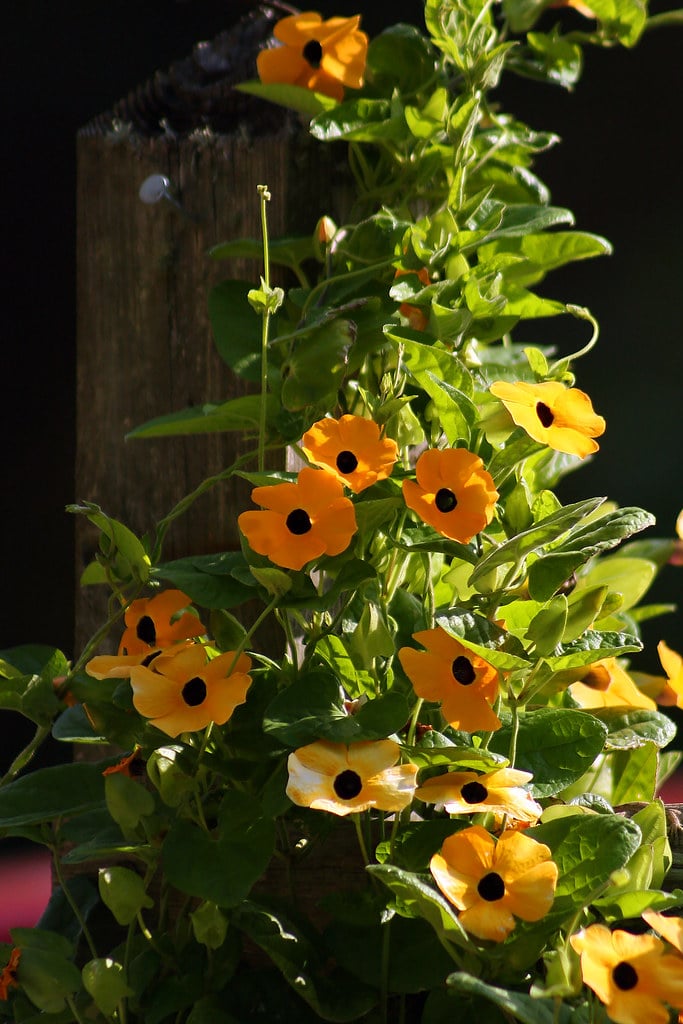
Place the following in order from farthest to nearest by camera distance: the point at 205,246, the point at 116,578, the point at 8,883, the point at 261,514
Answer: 1. the point at 8,883
2. the point at 205,246
3. the point at 116,578
4. the point at 261,514

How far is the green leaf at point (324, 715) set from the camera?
646 millimetres

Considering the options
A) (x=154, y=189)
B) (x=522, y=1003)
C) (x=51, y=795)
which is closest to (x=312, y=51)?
(x=154, y=189)

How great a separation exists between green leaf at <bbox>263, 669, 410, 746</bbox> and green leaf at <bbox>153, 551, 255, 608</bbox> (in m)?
0.07

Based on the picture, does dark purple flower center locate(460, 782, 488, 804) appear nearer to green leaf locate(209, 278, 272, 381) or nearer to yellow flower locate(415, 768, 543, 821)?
yellow flower locate(415, 768, 543, 821)

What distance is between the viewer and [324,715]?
2.18 feet

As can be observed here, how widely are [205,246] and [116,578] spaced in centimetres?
33

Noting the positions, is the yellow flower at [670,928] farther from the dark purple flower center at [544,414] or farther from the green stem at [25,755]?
the green stem at [25,755]

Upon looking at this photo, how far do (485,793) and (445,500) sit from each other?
0.18 m

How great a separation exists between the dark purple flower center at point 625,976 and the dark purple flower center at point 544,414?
32cm

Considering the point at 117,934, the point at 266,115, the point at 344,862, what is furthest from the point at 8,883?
the point at 266,115

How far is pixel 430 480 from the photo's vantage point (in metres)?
0.66

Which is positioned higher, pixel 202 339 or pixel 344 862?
pixel 202 339

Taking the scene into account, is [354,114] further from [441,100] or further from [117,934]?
[117,934]

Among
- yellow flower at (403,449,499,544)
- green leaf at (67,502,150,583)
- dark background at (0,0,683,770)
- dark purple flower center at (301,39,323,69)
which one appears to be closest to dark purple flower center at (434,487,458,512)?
yellow flower at (403,449,499,544)
